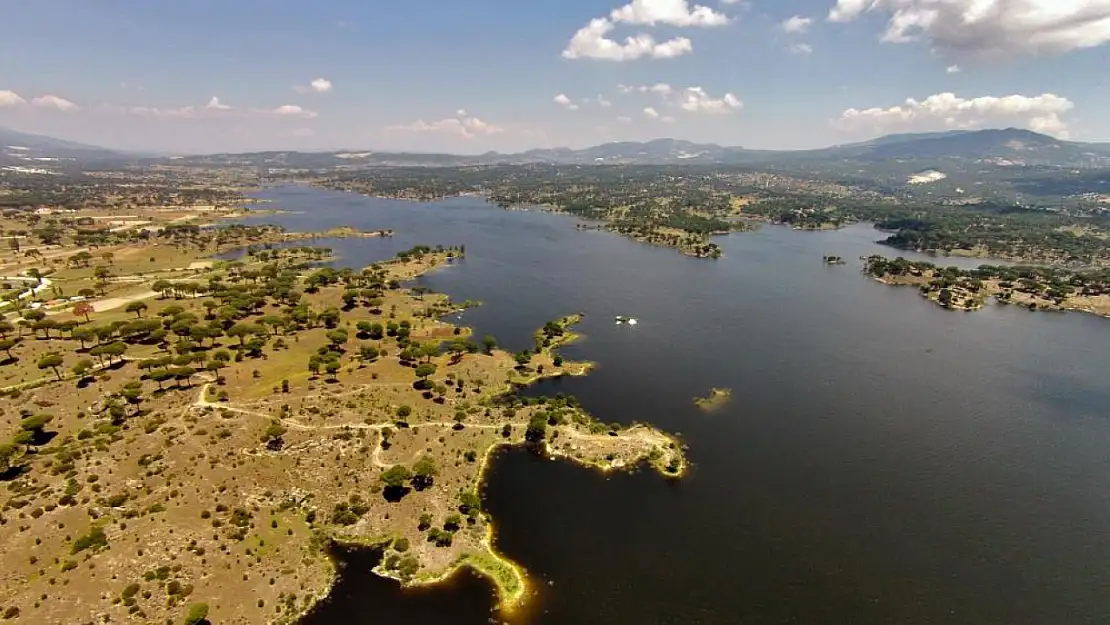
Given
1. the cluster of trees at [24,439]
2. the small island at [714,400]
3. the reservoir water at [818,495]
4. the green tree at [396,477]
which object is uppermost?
the cluster of trees at [24,439]

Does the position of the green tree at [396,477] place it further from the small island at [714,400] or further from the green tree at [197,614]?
the small island at [714,400]

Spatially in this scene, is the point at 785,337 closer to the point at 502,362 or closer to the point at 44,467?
the point at 502,362

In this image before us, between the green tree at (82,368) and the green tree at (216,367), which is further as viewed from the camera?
the green tree at (82,368)

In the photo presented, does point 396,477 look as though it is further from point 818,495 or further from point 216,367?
point 818,495

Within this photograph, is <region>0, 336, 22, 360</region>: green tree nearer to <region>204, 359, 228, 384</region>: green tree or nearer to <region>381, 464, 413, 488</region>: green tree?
<region>204, 359, 228, 384</region>: green tree

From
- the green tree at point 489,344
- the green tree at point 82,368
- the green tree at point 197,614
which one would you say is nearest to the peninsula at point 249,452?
the green tree at point 197,614

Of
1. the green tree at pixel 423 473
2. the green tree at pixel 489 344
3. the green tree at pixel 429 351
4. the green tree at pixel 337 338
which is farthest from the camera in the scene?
the green tree at pixel 489 344

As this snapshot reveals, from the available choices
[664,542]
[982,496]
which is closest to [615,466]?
[664,542]
